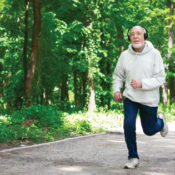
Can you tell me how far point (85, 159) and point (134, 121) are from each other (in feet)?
4.66

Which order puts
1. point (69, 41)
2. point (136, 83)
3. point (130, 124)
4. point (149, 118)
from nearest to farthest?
point (136, 83), point (130, 124), point (149, 118), point (69, 41)

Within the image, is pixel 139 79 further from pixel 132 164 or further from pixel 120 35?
pixel 120 35

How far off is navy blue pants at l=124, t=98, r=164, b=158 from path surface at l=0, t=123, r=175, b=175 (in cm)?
35

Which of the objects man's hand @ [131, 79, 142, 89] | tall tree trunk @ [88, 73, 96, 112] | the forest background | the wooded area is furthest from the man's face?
tall tree trunk @ [88, 73, 96, 112]

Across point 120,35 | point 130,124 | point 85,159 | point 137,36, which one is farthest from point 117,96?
point 120,35

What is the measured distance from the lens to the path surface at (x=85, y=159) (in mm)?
4934

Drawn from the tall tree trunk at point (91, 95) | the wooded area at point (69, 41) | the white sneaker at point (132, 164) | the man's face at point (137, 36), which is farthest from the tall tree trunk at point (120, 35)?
the white sneaker at point (132, 164)

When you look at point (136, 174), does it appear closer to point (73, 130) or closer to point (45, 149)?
point (45, 149)

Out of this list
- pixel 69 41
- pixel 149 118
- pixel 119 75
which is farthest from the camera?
pixel 69 41

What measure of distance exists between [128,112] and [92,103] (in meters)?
14.3

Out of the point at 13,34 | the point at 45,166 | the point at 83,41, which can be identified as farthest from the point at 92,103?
the point at 45,166

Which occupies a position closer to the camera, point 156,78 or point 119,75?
point 156,78

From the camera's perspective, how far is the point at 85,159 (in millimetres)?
6078

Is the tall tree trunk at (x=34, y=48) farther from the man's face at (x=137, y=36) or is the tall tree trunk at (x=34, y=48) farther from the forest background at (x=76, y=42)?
the man's face at (x=137, y=36)
